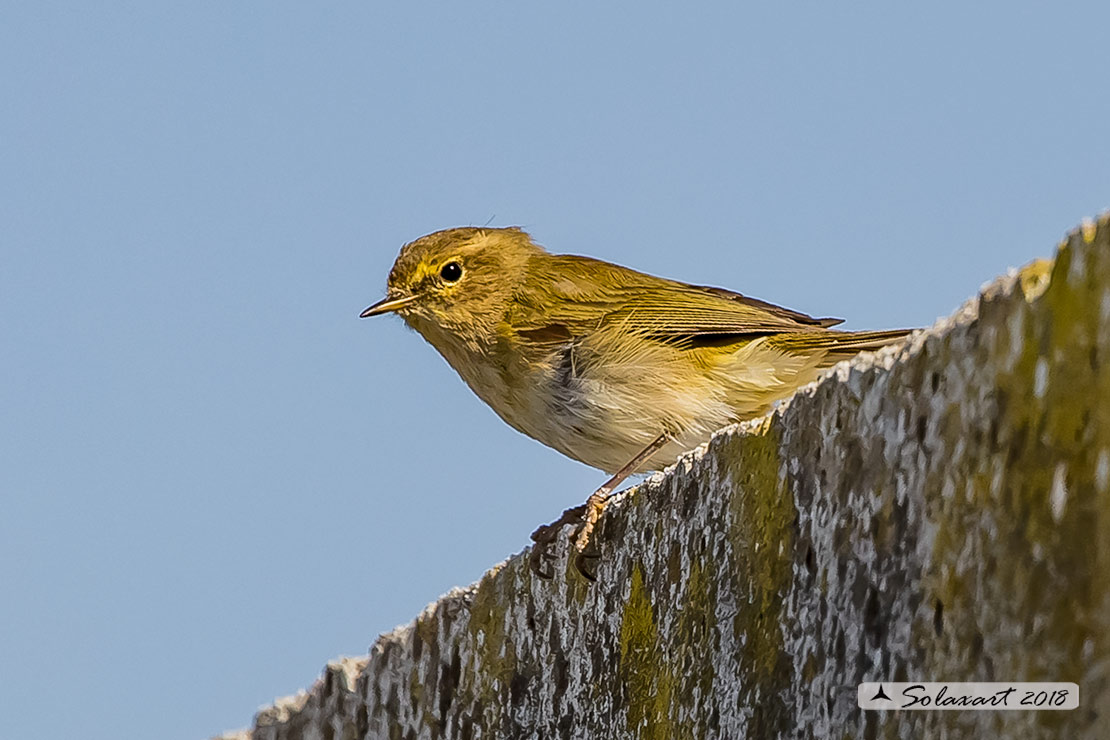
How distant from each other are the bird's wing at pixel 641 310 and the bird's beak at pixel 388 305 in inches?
21.8

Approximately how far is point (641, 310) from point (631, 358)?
313mm

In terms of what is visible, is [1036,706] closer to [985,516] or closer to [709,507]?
[985,516]

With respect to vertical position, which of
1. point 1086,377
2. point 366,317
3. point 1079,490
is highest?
point 366,317

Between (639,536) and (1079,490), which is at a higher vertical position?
(639,536)

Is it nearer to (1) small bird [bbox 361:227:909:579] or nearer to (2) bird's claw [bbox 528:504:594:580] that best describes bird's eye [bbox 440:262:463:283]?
(1) small bird [bbox 361:227:909:579]

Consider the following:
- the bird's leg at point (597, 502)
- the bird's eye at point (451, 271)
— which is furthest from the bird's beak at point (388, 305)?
the bird's leg at point (597, 502)

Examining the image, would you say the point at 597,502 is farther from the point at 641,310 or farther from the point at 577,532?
the point at 641,310

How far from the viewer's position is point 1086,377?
166cm

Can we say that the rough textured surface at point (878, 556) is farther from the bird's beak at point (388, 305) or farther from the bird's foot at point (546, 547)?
the bird's beak at point (388, 305)

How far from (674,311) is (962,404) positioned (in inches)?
151

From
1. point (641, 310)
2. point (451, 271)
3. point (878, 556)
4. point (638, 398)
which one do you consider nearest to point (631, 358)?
point (638, 398)

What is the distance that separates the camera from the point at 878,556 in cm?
207

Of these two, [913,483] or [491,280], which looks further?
[491,280]

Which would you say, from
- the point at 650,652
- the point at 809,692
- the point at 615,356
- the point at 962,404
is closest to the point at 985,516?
the point at 962,404
